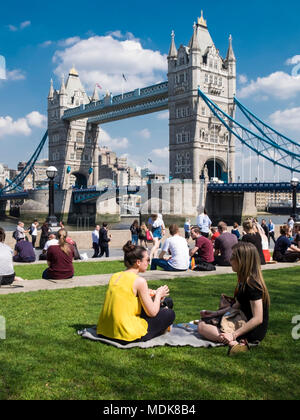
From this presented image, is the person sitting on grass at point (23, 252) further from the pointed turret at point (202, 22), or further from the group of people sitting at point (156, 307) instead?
the pointed turret at point (202, 22)

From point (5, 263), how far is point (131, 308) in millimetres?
3413

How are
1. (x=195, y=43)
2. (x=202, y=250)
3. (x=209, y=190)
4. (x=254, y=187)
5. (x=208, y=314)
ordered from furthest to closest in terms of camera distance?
(x=195, y=43) → (x=209, y=190) → (x=254, y=187) → (x=202, y=250) → (x=208, y=314)

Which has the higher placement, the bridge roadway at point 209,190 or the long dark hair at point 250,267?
the bridge roadway at point 209,190

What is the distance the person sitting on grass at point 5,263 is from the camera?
6.82 meters

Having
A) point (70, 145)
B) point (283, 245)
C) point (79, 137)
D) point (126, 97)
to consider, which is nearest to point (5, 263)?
point (283, 245)

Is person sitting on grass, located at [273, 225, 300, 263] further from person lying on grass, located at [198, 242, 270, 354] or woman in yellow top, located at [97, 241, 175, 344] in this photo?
woman in yellow top, located at [97, 241, 175, 344]

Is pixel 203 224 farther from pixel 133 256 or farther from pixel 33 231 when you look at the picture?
pixel 133 256

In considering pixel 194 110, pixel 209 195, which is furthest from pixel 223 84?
pixel 209 195

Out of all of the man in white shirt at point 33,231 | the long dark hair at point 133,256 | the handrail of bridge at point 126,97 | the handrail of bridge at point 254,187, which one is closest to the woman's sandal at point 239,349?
the long dark hair at point 133,256

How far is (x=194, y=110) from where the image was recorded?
5456 cm

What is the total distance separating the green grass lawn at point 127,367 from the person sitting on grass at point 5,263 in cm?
138

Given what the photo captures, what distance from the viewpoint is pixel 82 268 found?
35.9ft
